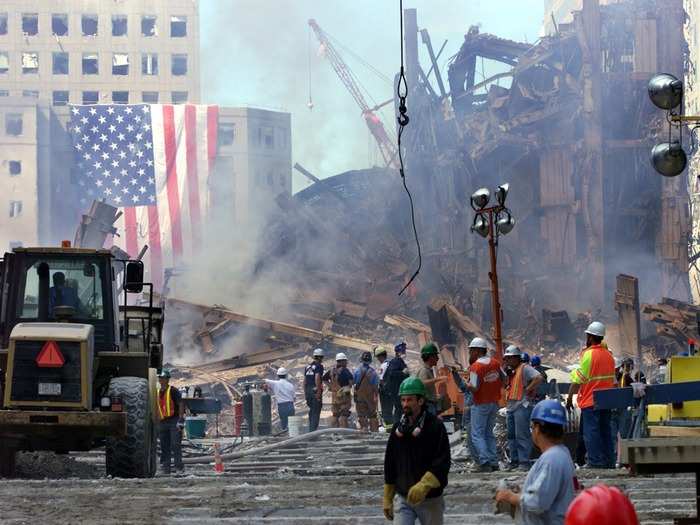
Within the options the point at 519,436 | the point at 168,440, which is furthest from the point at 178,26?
the point at 519,436

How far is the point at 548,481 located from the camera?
21.6 feet

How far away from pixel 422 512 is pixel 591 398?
7334 millimetres

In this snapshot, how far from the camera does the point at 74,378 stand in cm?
1520

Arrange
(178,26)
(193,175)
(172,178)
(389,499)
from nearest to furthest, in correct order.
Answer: (389,499) → (172,178) → (193,175) → (178,26)

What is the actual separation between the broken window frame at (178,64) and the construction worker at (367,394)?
87185mm

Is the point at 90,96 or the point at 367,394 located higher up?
the point at 90,96

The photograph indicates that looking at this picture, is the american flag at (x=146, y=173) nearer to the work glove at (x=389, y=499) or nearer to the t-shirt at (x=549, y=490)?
the work glove at (x=389, y=499)

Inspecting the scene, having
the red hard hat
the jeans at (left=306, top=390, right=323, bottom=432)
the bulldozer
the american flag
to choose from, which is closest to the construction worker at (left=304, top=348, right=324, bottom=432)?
the jeans at (left=306, top=390, right=323, bottom=432)

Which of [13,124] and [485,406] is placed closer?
[485,406]

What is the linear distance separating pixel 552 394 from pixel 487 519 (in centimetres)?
780

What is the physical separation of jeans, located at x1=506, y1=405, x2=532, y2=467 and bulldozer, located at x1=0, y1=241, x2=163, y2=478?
4209 millimetres

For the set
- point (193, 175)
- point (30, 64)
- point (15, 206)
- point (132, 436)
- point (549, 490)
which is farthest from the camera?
point (30, 64)

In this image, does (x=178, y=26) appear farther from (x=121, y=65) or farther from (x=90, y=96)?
(x=90, y=96)

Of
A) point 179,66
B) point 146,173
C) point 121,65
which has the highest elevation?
point 121,65
